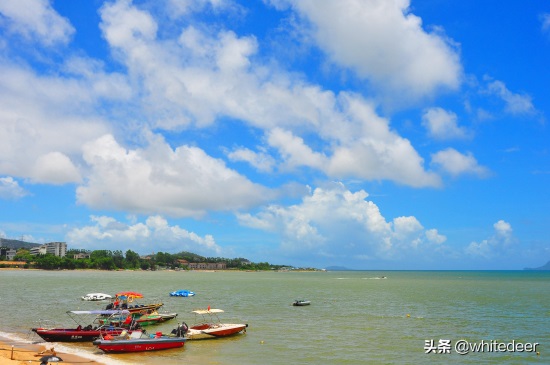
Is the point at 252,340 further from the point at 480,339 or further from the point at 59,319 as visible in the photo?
the point at 59,319

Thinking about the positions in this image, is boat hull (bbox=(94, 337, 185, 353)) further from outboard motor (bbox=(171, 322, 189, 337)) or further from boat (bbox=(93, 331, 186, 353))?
outboard motor (bbox=(171, 322, 189, 337))

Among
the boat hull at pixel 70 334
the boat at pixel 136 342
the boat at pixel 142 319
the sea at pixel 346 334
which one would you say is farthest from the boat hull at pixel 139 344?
the boat at pixel 142 319

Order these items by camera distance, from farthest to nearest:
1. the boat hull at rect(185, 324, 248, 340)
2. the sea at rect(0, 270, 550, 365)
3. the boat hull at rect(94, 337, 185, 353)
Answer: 1. the boat hull at rect(185, 324, 248, 340)
2. the boat hull at rect(94, 337, 185, 353)
3. the sea at rect(0, 270, 550, 365)

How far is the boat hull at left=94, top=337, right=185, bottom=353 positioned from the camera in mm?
35469

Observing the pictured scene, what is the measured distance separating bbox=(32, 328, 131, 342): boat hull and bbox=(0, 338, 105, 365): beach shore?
1908 millimetres

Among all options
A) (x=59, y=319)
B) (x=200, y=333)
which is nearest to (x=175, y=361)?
(x=200, y=333)

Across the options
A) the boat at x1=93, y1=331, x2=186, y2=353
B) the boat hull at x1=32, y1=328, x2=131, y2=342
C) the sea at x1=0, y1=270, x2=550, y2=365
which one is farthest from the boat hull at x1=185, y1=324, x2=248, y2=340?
the boat hull at x1=32, y1=328, x2=131, y2=342

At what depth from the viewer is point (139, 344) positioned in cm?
3625

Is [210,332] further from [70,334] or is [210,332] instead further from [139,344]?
[70,334]

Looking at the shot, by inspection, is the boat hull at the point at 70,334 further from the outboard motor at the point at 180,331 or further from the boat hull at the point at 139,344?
the outboard motor at the point at 180,331

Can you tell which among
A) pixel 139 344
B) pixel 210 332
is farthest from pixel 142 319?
pixel 139 344

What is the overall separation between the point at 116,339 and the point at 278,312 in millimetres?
30773

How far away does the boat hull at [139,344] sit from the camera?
116ft

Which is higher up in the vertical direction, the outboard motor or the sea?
the outboard motor
